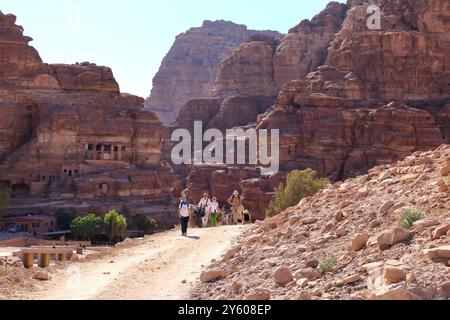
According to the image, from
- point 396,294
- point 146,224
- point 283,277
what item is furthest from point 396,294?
point 146,224

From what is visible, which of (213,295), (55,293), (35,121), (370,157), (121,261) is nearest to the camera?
(213,295)

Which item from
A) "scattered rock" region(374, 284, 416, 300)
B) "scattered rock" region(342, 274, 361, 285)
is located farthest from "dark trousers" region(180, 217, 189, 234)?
"scattered rock" region(374, 284, 416, 300)

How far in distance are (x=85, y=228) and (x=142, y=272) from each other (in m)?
40.6

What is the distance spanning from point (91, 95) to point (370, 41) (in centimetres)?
4258

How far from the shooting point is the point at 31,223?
5400cm

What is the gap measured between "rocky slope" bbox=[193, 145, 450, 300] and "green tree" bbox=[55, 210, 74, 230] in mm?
44415

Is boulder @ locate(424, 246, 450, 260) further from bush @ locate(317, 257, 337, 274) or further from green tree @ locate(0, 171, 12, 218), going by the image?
green tree @ locate(0, 171, 12, 218)

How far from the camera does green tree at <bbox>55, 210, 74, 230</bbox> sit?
56.8 m

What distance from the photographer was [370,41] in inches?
3460

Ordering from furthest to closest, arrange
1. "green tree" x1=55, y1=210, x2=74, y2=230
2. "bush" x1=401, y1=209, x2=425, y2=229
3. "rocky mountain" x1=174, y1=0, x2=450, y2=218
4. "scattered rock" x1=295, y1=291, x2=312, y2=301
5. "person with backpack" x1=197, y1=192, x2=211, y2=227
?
"rocky mountain" x1=174, y1=0, x2=450, y2=218, "green tree" x1=55, y1=210, x2=74, y2=230, "person with backpack" x1=197, y1=192, x2=211, y2=227, "bush" x1=401, y1=209, x2=425, y2=229, "scattered rock" x1=295, y1=291, x2=312, y2=301

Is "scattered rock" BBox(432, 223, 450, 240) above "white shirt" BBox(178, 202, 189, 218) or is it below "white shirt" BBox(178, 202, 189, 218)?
above

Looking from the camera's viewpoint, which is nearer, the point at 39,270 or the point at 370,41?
the point at 39,270
